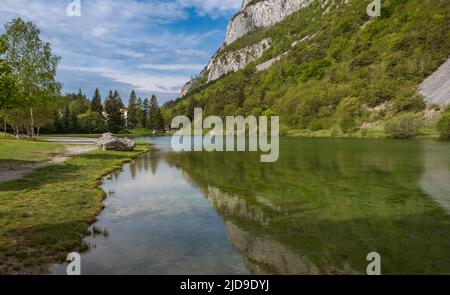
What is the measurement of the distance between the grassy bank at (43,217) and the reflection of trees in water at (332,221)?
5778mm

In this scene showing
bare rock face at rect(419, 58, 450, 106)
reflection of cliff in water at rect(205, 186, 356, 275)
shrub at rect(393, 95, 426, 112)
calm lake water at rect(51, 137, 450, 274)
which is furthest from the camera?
shrub at rect(393, 95, 426, 112)

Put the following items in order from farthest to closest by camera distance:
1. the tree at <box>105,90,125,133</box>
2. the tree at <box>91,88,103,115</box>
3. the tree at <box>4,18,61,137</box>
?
the tree at <box>91,88,103,115</box> → the tree at <box>105,90,125,133</box> → the tree at <box>4,18,61,137</box>

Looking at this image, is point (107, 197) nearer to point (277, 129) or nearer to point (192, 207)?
point (192, 207)

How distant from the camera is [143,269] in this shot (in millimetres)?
9977

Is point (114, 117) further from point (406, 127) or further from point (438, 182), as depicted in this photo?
point (438, 182)

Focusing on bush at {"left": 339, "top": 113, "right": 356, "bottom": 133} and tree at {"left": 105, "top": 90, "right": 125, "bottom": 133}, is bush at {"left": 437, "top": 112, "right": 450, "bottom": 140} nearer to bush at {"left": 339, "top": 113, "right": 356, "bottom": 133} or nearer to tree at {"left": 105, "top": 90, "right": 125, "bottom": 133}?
bush at {"left": 339, "top": 113, "right": 356, "bottom": 133}

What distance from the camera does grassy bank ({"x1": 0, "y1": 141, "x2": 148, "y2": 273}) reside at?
10617 mm

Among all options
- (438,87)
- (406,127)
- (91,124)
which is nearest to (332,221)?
(406,127)

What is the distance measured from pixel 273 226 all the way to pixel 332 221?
2539mm

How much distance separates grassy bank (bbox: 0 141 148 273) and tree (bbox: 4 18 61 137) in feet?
147

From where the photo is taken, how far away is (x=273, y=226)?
14320mm

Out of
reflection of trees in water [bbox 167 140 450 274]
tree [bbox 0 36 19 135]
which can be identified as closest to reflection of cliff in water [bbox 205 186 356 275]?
reflection of trees in water [bbox 167 140 450 274]

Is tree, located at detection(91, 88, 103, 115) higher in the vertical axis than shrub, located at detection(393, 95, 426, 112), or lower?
higher

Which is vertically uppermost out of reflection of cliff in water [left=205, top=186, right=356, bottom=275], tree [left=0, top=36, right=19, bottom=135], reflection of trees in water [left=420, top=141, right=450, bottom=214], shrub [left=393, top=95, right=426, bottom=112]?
shrub [left=393, top=95, right=426, bottom=112]
